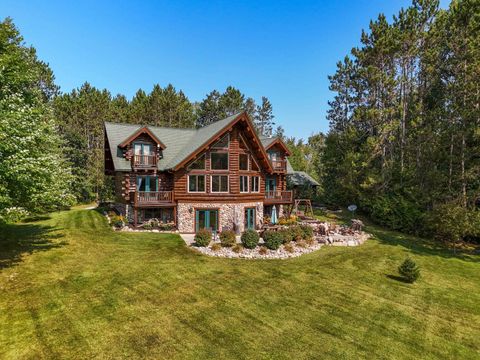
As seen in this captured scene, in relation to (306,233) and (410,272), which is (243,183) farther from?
(410,272)

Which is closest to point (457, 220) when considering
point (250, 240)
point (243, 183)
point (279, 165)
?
point (279, 165)

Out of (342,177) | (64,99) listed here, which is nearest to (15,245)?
(342,177)

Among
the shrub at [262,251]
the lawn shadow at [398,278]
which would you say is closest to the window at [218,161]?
the shrub at [262,251]

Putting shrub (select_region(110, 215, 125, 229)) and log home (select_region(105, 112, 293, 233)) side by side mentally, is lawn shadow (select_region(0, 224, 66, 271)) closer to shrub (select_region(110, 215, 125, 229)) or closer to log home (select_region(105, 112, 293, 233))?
shrub (select_region(110, 215, 125, 229))

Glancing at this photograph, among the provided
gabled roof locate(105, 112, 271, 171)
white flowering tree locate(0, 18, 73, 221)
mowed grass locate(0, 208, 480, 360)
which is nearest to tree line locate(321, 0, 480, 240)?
mowed grass locate(0, 208, 480, 360)

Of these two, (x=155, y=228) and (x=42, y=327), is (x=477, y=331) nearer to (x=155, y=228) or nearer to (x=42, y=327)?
(x=42, y=327)
